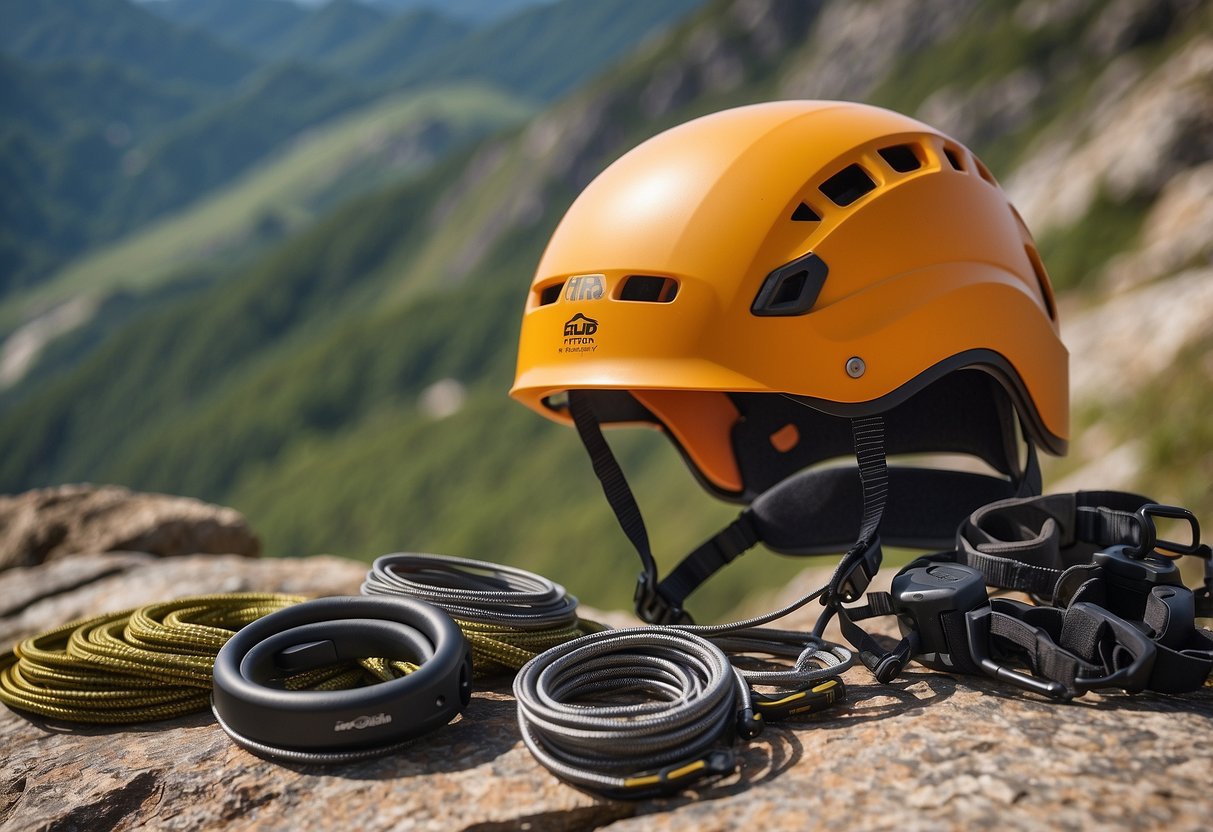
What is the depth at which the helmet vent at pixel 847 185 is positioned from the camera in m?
4.65

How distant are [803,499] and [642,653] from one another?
2289 mm

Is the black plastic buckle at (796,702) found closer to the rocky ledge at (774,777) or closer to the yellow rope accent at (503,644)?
the rocky ledge at (774,777)

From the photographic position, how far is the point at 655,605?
16.9 ft

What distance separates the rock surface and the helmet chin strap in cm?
139

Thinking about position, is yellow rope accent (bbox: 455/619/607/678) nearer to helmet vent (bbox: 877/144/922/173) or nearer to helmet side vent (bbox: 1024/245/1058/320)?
helmet vent (bbox: 877/144/922/173)

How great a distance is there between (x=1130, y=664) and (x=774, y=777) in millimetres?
1275

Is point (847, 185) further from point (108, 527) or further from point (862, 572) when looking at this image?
point (108, 527)

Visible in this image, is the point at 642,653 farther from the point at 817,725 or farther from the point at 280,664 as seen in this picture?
the point at 280,664

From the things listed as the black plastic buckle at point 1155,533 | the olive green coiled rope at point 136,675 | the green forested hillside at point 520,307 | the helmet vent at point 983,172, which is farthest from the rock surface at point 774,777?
the green forested hillside at point 520,307

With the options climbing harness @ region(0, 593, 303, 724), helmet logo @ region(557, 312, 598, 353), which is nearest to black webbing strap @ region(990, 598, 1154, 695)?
helmet logo @ region(557, 312, 598, 353)

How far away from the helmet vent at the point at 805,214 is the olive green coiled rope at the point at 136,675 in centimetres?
261

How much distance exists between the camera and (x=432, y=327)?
133875mm

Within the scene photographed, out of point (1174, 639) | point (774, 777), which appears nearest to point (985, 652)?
point (1174, 639)

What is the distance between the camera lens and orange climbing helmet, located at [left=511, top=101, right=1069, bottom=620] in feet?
13.9
